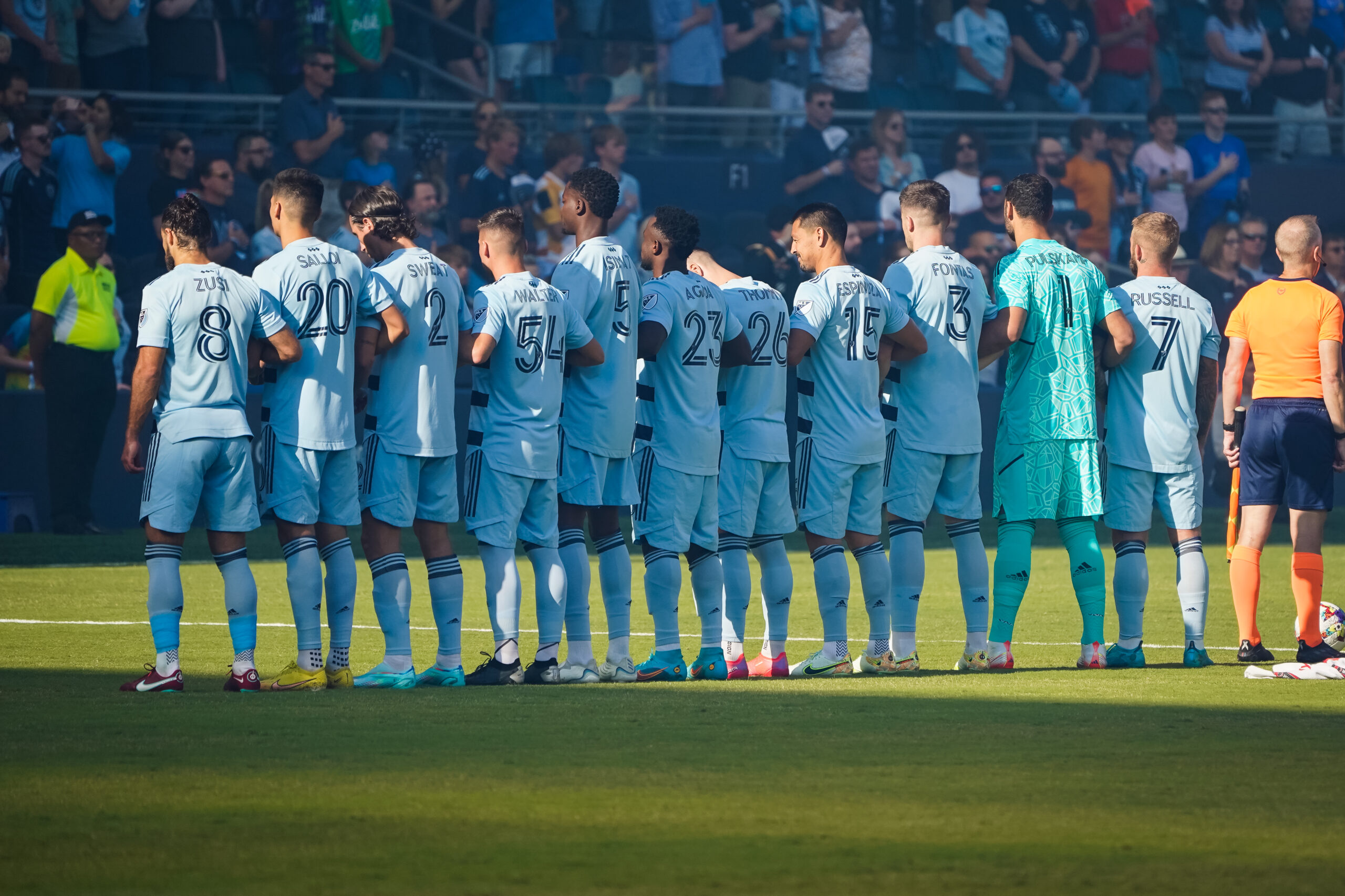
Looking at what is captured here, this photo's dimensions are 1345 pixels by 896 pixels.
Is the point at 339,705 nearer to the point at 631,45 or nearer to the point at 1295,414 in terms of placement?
the point at 1295,414

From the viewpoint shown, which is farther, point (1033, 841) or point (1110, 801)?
point (1110, 801)

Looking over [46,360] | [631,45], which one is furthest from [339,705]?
[631,45]

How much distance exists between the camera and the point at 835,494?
8766mm

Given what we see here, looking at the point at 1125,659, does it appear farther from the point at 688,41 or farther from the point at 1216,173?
the point at 1216,173

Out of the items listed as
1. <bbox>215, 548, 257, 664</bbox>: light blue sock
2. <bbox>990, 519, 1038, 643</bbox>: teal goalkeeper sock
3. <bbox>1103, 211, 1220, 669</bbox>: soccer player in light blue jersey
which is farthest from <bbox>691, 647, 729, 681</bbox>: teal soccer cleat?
<bbox>215, 548, 257, 664</bbox>: light blue sock

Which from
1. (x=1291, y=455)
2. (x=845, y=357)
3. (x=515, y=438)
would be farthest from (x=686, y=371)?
(x=1291, y=455)

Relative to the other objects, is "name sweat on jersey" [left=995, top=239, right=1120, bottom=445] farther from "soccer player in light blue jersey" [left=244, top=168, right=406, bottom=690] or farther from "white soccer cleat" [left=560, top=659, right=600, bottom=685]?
"soccer player in light blue jersey" [left=244, top=168, right=406, bottom=690]

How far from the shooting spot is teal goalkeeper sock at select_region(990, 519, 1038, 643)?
29.3ft

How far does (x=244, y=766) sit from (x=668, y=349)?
331 centimetres

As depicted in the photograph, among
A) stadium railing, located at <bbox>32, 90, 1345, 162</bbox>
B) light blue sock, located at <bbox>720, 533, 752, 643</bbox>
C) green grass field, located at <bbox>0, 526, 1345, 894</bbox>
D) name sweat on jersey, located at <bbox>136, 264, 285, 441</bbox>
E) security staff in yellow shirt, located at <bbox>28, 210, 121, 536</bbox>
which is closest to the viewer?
green grass field, located at <bbox>0, 526, 1345, 894</bbox>

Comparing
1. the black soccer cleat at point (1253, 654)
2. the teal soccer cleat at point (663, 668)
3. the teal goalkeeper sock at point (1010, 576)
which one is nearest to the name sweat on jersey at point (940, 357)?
the teal goalkeeper sock at point (1010, 576)

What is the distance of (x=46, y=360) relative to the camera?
15.1m

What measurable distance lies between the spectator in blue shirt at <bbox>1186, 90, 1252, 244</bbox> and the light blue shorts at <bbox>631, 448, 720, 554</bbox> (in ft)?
49.8

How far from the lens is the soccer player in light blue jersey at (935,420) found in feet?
29.3
